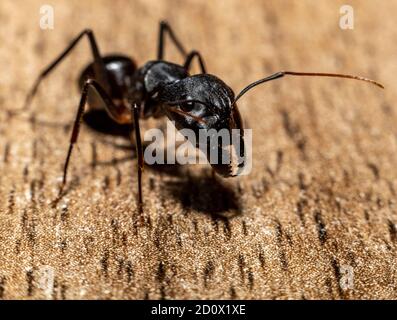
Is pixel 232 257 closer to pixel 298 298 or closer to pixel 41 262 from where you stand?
pixel 298 298

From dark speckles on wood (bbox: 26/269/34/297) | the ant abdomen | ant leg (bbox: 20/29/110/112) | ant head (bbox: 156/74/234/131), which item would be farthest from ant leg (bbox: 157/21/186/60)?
dark speckles on wood (bbox: 26/269/34/297)

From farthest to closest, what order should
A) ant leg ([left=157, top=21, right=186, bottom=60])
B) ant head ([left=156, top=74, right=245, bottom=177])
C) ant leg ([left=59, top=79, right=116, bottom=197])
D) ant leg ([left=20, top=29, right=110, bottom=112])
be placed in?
ant leg ([left=157, top=21, right=186, bottom=60]), ant leg ([left=20, top=29, right=110, bottom=112]), ant leg ([left=59, top=79, right=116, bottom=197]), ant head ([left=156, top=74, right=245, bottom=177])

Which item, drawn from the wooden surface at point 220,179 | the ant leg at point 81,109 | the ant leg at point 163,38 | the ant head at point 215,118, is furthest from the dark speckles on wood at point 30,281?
the ant leg at point 163,38

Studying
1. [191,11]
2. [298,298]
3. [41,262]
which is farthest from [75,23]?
[298,298]

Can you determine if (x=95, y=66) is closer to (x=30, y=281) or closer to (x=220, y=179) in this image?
(x=220, y=179)

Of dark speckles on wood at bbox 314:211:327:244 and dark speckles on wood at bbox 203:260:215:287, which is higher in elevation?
dark speckles on wood at bbox 314:211:327:244

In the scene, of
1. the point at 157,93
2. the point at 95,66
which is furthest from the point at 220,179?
the point at 95,66

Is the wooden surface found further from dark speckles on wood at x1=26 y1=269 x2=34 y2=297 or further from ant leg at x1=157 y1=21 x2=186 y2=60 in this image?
ant leg at x1=157 y1=21 x2=186 y2=60
